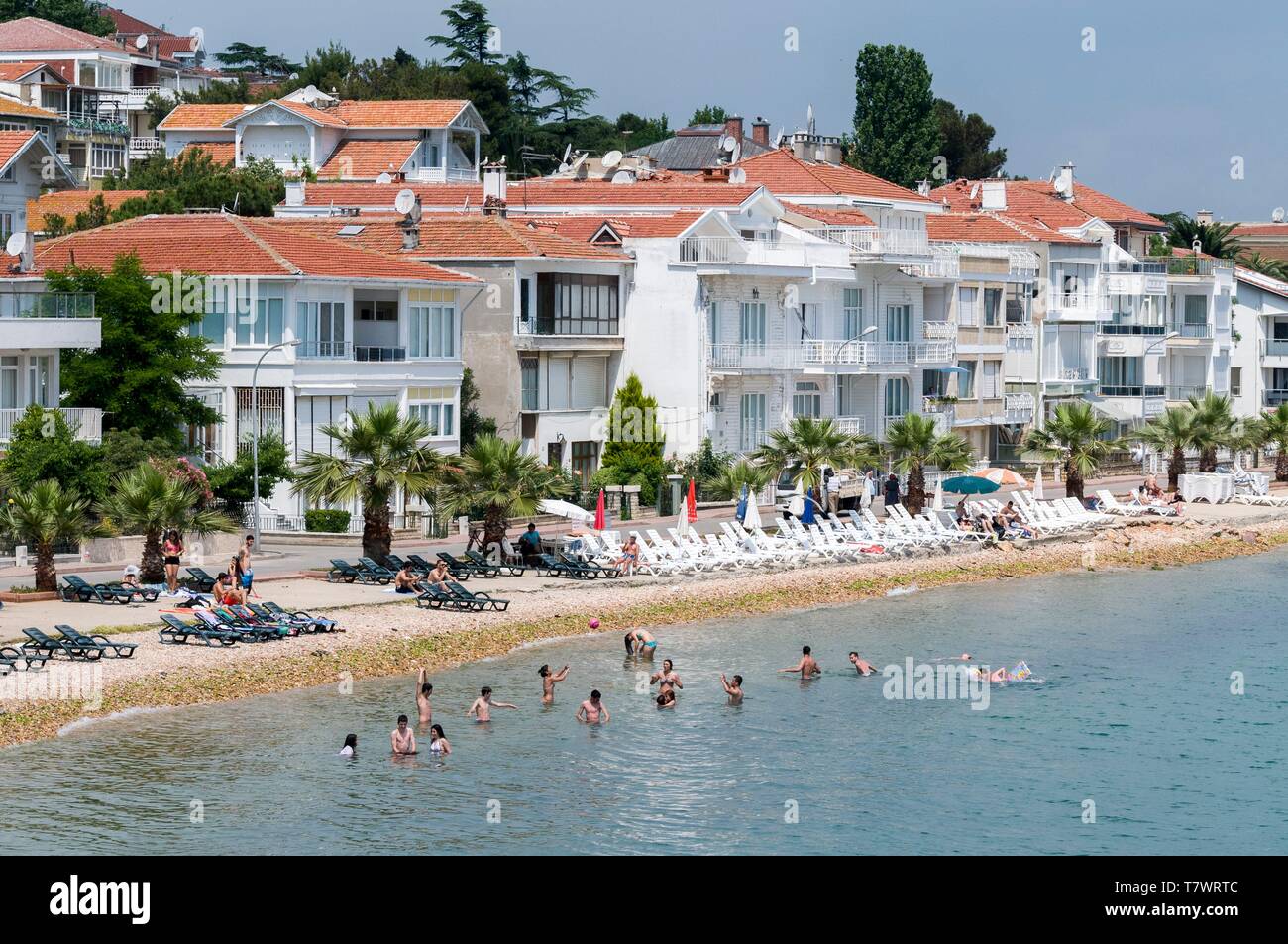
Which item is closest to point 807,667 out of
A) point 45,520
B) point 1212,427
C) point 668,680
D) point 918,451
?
point 668,680

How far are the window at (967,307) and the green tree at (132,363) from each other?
120 feet

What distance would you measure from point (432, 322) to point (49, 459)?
1638 centimetres

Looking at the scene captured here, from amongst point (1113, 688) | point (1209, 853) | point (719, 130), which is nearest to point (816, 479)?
point (1113, 688)

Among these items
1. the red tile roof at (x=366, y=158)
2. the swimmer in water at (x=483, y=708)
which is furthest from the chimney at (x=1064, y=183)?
the swimmer in water at (x=483, y=708)

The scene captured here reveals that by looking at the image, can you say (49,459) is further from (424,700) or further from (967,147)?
(967,147)

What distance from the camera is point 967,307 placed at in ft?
268

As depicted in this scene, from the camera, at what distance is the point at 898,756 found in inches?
1380

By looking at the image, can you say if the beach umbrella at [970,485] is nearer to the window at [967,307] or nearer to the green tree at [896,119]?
the window at [967,307]

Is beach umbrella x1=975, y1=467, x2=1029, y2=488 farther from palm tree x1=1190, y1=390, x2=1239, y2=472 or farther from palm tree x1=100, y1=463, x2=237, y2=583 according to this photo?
palm tree x1=100, y1=463, x2=237, y2=583

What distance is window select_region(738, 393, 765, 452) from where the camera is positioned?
69312mm

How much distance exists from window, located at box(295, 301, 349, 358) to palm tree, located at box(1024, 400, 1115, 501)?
73.9 ft

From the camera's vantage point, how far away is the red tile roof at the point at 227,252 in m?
55.8

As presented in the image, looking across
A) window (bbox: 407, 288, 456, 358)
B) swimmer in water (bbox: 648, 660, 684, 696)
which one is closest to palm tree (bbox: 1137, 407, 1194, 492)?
window (bbox: 407, 288, 456, 358)
